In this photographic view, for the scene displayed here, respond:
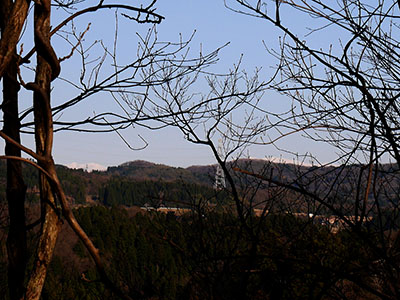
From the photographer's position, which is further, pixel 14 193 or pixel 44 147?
pixel 14 193

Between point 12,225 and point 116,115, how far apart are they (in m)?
1.05

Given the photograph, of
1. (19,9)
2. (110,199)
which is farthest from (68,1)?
(110,199)

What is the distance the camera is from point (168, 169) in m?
190

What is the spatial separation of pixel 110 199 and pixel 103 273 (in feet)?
389

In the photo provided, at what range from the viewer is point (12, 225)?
9.55 feet

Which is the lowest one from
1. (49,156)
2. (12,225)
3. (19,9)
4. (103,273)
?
(103,273)

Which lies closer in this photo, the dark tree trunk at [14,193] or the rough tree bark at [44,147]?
the rough tree bark at [44,147]

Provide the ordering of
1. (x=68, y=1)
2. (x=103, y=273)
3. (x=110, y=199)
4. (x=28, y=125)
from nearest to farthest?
1. (x=103, y=273)
2. (x=28, y=125)
3. (x=68, y=1)
4. (x=110, y=199)

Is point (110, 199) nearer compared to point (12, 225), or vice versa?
point (12, 225)

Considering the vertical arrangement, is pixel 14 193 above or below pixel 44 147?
below

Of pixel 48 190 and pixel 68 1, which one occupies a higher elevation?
pixel 68 1

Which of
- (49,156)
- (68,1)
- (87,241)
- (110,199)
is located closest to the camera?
(87,241)

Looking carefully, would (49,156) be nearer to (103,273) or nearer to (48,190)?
(48,190)

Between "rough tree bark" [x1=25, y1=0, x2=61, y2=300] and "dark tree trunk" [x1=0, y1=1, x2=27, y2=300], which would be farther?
"dark tree trunk" [x1=0, y1=1, x2=27, y2=300]
